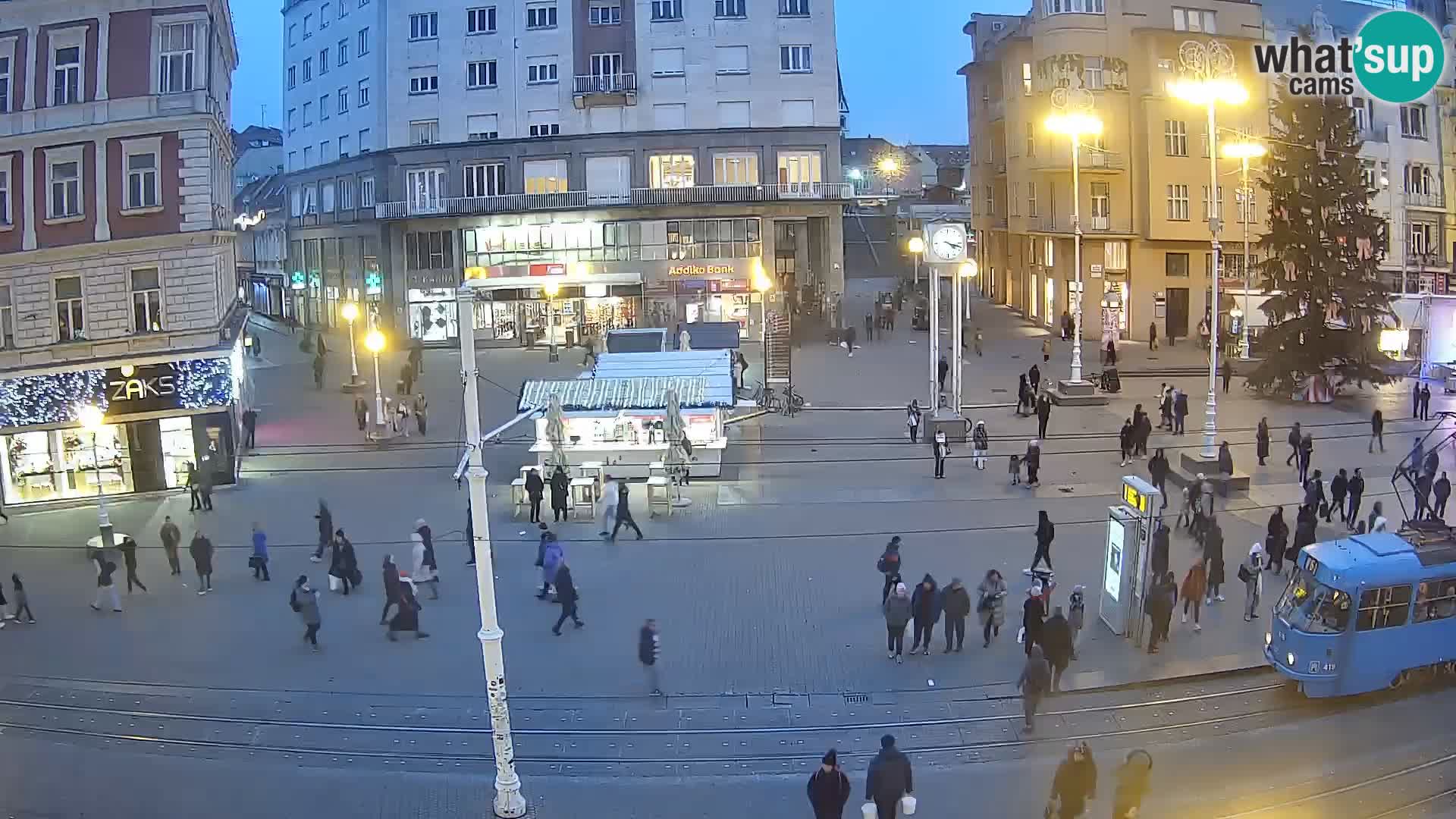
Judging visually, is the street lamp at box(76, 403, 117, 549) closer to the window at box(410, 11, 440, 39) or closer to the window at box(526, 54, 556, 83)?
the window at box(526, 54, 556, 83)

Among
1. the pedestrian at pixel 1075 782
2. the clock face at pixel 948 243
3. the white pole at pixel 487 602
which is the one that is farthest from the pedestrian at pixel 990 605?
the clock face at pixel 948 243

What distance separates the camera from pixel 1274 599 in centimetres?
1958

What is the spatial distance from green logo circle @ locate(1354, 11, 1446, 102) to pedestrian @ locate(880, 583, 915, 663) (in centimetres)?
4079

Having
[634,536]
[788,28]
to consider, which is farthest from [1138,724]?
[788,28]

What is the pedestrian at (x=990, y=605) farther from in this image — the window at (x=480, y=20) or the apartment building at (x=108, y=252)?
the window at (x=480, y=20)

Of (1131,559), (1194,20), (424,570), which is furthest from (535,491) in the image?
(1194,20)

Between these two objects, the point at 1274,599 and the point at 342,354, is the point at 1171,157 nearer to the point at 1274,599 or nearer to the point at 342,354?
the point at 342,354

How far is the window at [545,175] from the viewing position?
58375 millimetres

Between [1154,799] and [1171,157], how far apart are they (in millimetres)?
44472

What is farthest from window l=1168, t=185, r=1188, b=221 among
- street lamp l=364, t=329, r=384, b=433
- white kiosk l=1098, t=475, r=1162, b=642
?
white kiosk l=1098, t=475, r=1162, b=642

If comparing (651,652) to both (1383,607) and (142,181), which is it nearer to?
(1383,607)

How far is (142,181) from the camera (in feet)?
94.4

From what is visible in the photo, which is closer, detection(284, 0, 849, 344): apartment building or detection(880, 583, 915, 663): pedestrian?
detection(880, 583, 915, 663): pedestrian

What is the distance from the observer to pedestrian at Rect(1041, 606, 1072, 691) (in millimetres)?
16062
